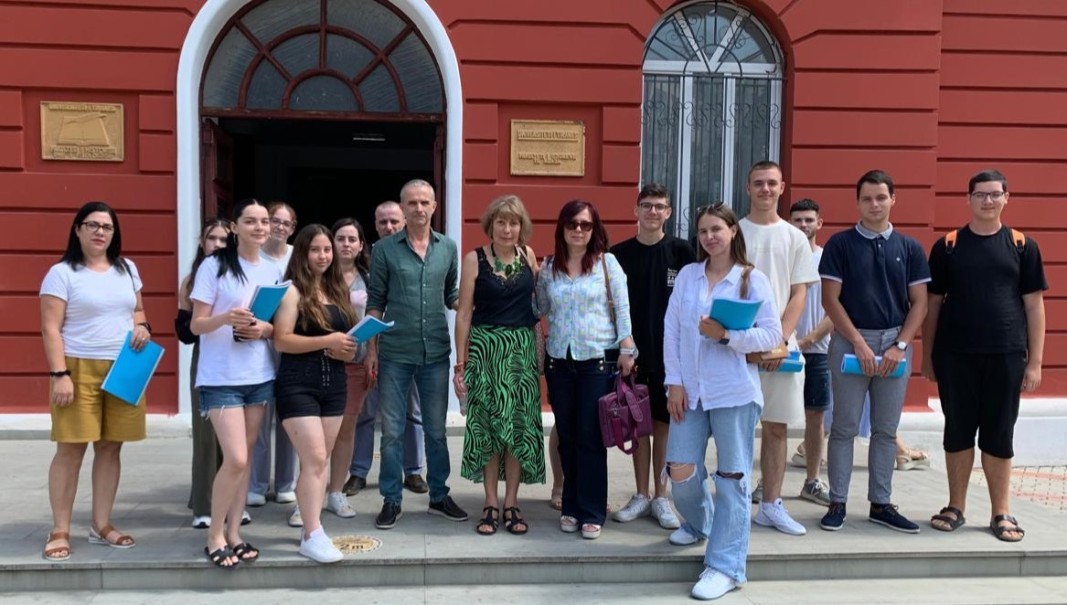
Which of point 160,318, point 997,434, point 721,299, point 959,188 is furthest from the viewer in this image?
point 959,188

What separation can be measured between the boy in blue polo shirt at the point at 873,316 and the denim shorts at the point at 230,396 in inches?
129

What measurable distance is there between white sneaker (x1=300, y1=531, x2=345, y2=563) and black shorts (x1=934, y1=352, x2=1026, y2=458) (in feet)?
12.1

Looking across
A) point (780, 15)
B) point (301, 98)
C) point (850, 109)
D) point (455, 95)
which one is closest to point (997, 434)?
point (850, 109)

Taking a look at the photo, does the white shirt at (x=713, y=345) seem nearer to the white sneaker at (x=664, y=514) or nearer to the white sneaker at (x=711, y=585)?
the white sneaker at (x=711, y=585)

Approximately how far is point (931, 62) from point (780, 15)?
149cm

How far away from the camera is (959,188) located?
7.84 meters

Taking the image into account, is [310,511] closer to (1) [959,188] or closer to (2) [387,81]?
(2) [387,81]

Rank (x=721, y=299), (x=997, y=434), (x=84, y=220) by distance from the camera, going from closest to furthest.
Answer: (x=721, y=299), (x=84, y=220), (x=997, y=434)

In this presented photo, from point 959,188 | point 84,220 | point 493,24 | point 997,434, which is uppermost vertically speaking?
point 493,24

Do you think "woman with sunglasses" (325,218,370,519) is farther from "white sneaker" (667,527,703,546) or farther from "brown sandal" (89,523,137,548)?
"white sneaker" (667,527,703,546)

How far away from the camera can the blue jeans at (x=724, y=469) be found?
13.0 feet

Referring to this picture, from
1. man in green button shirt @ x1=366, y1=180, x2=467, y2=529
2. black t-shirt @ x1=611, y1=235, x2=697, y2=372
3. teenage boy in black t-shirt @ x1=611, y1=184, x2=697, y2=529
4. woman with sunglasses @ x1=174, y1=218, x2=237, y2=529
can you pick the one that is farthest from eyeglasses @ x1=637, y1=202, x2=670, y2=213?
woman with sunglasses @ x1=174, y1=218, x2=237, y2=529

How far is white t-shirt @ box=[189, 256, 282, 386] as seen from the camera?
386 centimetres

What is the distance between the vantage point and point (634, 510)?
4.80 m
